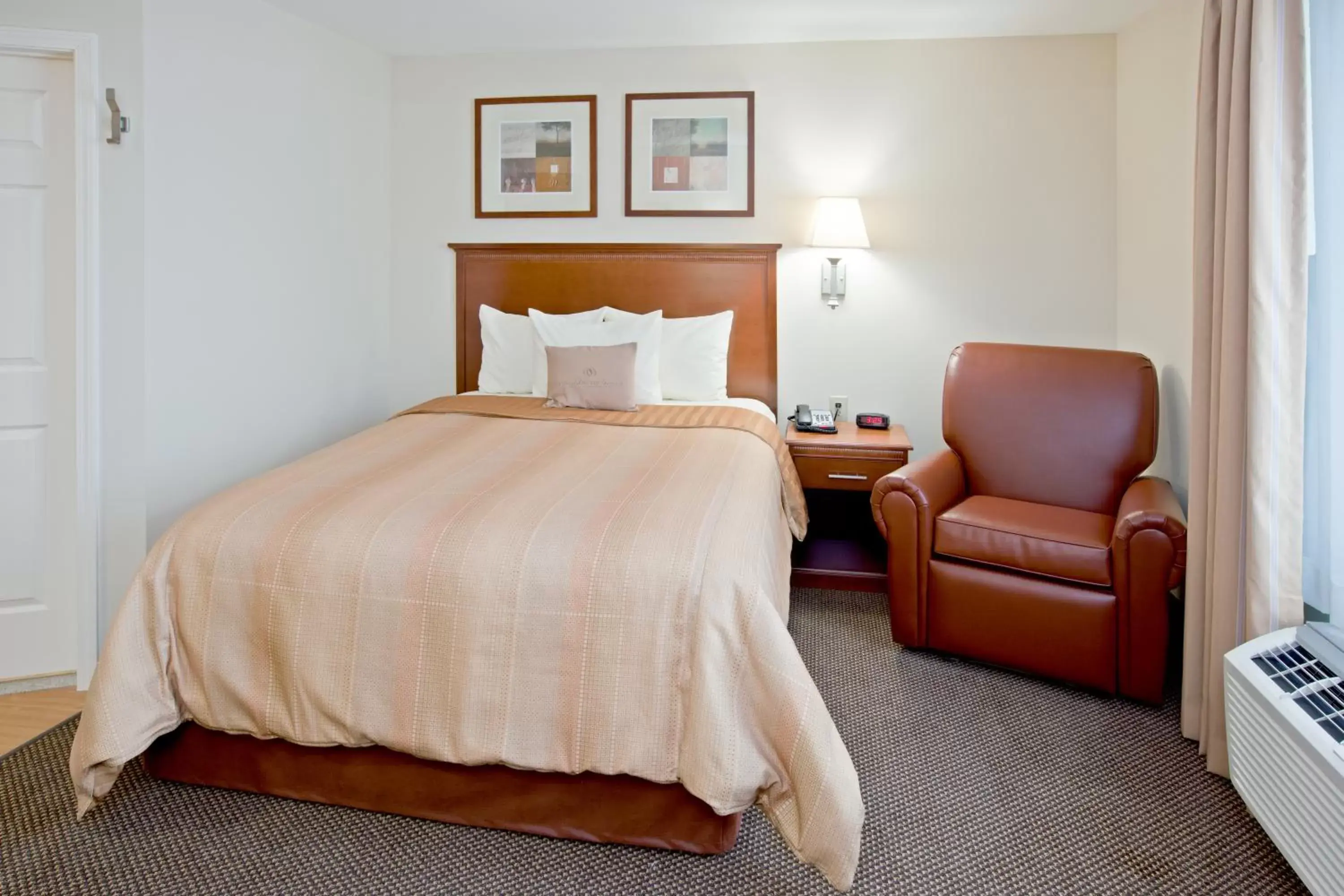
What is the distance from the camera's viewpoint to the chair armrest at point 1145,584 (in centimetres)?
224

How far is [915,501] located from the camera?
2.61 metres

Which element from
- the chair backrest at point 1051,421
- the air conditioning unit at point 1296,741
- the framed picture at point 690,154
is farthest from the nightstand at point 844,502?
the air conditioning unit at point 1296,741

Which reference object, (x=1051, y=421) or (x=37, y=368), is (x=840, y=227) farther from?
(x=37, y=368)

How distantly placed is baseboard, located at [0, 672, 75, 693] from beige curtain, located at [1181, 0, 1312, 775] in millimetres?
3486

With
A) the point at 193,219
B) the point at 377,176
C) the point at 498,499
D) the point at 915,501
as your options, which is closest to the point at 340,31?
the point at 377,176

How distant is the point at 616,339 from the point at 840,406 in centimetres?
116

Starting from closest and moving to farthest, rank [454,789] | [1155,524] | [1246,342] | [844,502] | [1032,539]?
[454,789] < [1246,342] < [1155,524] < [1032,539] < [844,502]

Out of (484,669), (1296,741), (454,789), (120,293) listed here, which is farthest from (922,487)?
(120,293)

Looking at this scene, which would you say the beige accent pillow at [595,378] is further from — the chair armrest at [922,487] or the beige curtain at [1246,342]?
the beige curtain at [1246,342]

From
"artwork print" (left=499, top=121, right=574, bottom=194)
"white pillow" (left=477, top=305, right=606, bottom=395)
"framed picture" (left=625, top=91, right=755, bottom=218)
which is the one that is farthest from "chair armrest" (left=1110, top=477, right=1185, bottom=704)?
"artwork print" (left=499, top=121, right=574, bottom=194)

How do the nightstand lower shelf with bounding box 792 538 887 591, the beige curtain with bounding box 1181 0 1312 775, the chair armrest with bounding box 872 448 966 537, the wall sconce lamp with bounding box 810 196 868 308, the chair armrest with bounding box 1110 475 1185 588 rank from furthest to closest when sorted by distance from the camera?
1. the wall sconce lamp with bounding box 810 196 868 308
2. the nightstand lower shelf with bounding box 792 538 887 591
3. the chair armrest with bounding box 872 448 966 537
4. the chair armrest with bounding box 1110 475 1185 588
5. the beige curtain with bounding box 1181 0 1312 775

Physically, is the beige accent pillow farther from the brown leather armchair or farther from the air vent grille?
the air vent grille

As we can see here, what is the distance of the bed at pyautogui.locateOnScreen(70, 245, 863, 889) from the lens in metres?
1.57

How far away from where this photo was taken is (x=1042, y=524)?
100 inches
